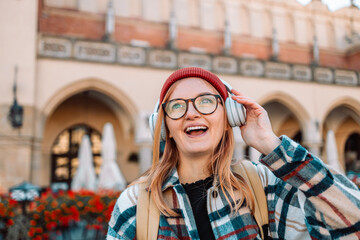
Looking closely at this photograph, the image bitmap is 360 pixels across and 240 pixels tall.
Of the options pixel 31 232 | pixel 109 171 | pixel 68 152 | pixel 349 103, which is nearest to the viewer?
pixel 31 232

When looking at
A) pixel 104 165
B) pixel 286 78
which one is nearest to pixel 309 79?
pixel 286 78

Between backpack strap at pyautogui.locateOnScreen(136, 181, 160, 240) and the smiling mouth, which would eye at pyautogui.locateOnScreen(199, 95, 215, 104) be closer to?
the smiling mouth

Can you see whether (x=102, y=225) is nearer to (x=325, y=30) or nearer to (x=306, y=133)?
(x=306, y=133)

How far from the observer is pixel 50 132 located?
12250mm

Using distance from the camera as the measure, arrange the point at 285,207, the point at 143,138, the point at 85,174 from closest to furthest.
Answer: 1. the point at 285,207
2. the point at 85,174
3. the point at 143,138

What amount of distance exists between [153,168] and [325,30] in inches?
759

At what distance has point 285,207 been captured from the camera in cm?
102

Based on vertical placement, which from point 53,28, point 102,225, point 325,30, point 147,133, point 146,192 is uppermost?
point 325,30

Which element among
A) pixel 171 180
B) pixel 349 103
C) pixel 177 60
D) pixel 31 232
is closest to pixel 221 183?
pixel 171 180

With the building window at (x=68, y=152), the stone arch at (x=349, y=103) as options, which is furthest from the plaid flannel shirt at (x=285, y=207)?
the stone arch at (x=349, y=103)

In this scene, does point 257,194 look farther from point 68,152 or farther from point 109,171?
point 68,152

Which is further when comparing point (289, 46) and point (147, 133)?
point (289, 46)

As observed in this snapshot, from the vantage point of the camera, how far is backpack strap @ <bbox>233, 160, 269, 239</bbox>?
104 cm

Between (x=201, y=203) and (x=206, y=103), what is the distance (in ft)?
1.14
